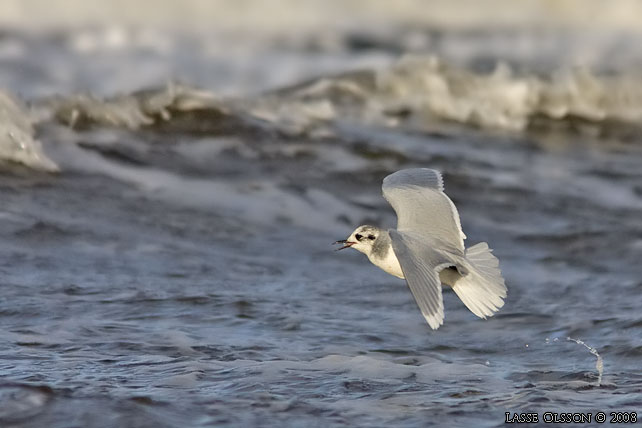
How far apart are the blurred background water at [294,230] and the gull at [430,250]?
0.44m

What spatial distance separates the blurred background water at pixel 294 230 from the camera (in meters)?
4.96

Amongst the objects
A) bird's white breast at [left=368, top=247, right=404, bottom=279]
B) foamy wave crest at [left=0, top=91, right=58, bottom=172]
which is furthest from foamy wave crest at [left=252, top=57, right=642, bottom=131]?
bird's white breast at [left=368, top=247, right=404, bottom=279]

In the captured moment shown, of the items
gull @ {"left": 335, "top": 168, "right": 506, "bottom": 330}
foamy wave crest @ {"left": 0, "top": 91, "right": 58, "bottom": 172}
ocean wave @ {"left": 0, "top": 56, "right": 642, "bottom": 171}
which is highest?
ocean wave @ {"left": 0, "top": 56, "right": 642, "bottom": 171}

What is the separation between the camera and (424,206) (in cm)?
555

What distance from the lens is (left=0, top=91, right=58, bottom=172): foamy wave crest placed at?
8.48 m

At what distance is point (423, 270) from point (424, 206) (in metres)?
0.96

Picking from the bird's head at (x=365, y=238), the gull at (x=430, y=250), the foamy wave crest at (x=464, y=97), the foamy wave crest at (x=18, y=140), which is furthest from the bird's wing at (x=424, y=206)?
the foamy wave crest at (x=464, y=97)

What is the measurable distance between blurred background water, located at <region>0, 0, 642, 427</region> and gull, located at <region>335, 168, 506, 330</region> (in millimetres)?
439

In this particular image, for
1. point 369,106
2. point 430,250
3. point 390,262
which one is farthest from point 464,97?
point 430,250

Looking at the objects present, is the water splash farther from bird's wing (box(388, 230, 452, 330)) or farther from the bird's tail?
bird's wing (box(388, 230, 452, 330))

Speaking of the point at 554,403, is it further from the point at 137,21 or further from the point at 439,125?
the point at 137,21

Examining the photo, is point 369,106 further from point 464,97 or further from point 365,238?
point 365,238

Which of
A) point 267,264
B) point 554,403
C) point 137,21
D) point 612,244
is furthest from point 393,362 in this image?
point 137,21

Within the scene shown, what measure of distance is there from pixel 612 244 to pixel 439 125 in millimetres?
3949
